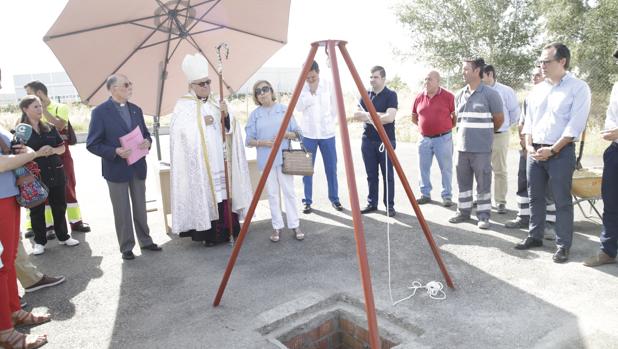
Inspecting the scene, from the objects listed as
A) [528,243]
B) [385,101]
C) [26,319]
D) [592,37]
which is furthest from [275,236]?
[592,37]

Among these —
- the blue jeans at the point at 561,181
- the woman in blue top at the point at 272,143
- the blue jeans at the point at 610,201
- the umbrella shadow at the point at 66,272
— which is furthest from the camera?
the woman in blue top at the point at 272,143

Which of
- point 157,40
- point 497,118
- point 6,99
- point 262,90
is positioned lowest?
point 497,118

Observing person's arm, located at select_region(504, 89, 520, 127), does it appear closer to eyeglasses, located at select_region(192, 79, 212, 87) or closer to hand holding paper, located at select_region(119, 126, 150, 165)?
eyeglasses, located at select_region(192, 79, 212, 87)

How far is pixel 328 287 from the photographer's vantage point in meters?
3.86

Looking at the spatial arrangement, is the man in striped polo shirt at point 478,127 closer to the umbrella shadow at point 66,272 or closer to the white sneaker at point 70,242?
the umbrella shadow at point 66,272

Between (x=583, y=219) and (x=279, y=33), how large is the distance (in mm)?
4534

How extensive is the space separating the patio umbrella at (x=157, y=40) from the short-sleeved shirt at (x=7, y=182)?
152 cm

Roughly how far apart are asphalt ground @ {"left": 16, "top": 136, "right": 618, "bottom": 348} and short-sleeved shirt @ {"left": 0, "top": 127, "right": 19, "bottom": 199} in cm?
112

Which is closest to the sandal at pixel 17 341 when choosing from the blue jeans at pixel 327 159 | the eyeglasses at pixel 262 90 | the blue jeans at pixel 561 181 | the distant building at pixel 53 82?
the eyeglasses at pixel 262 90

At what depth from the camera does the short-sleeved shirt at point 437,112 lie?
6.11 metres

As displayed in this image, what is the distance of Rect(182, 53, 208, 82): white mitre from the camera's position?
180 inches

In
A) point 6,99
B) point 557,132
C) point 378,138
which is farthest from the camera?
point 6,99

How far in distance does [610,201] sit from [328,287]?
271cm

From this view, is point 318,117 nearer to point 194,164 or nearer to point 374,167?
point 374,167
